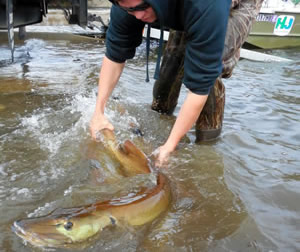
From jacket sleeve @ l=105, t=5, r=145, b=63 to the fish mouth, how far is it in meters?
1.42

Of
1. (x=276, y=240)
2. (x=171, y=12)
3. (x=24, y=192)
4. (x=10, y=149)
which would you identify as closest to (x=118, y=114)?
(x=10, y=149)

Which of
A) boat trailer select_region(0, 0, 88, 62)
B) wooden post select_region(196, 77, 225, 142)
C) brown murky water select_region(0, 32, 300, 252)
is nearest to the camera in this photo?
brown murky water select_region(0, 32, 300, 252)

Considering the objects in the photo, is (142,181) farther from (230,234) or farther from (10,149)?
(10,149)

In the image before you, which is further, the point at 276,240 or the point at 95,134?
the point at 95,134

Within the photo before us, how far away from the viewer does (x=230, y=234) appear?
1.97m

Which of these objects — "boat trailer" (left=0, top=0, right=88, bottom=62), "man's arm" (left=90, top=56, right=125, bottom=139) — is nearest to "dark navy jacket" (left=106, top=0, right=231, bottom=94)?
"man's arm" (left=90, top=56, right=125, bottom=139)

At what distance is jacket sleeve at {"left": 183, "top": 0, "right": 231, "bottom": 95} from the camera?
1.72 metres

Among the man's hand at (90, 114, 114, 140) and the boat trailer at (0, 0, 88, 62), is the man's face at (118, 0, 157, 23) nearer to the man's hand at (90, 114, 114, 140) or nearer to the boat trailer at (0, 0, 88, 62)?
the man's hand at (90, 114, 114, 140)

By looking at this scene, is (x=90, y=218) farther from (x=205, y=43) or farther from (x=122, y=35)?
(x=122, y=35)

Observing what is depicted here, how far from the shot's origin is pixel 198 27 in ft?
5.83

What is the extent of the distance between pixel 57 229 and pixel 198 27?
125cm

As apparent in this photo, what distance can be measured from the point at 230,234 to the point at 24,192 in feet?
4.36

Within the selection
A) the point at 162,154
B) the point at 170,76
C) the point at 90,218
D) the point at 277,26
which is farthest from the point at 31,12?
the point at 277,26

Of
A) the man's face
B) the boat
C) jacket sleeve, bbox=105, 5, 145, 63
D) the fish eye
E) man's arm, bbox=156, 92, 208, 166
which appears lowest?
the boat
